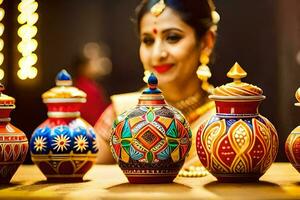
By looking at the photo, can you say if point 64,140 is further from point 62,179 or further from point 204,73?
point 204,73

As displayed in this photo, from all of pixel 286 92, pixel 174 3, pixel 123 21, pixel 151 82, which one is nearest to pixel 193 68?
pixel 174 3

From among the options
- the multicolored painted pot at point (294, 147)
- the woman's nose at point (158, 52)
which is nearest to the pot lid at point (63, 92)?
the multicolored painted pot at point (294, 147)

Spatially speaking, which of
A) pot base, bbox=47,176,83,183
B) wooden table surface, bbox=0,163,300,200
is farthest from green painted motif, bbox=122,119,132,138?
pot base, bbox=47,176,83,183

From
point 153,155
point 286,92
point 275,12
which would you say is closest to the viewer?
point 153,155

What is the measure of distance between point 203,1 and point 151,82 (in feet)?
2.82

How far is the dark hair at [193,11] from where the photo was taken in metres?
2.27

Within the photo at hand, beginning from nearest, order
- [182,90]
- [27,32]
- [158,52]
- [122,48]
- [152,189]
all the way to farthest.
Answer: [152,189], [27,32], [158,52], [182,90], [122,48]

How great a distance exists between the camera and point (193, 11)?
2.29m

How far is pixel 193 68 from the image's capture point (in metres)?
2.29

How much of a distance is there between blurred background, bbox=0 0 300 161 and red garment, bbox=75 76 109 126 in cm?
8

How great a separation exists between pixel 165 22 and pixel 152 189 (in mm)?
941

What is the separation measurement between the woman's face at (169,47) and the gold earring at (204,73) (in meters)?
0.03

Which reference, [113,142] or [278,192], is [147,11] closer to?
[113,142]

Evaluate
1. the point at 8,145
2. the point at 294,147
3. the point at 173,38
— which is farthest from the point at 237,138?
the point at 173,38
